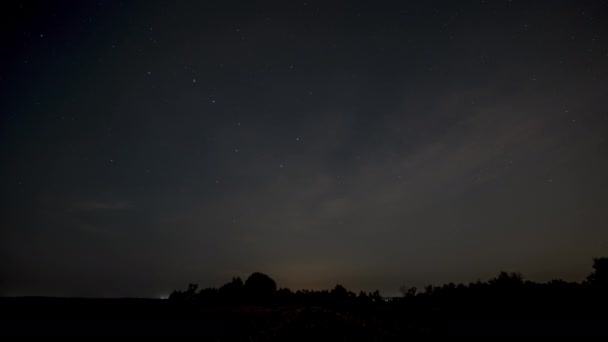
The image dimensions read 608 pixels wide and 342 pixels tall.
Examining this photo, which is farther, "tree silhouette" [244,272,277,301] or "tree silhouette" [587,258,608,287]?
"tree silhouette" [244,272,277,301]

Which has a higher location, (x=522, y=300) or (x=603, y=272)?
(x=603, y=272)

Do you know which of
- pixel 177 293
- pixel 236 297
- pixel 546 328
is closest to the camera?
pixel 546 328

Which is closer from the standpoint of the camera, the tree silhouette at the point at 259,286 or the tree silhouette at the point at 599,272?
the tree silhouette at the point at 599,272

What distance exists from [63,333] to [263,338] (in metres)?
13.1

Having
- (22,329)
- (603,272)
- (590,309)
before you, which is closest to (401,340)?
(22,329)

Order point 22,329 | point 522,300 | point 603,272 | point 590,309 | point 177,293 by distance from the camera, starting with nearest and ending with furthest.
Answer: point 22,329 < point 590,309 < point 522,300 < point 603,272 < point 177,293

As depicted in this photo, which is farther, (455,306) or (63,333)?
(455,306)

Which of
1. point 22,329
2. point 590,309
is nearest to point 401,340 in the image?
point 22,329

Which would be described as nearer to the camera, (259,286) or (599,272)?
(599,272)

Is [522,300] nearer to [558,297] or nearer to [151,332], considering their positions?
[558,297]

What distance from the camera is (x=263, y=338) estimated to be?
1956cm

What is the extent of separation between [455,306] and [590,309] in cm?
2608

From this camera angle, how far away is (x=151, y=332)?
71.8 feet

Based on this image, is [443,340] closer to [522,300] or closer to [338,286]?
[522,300]
